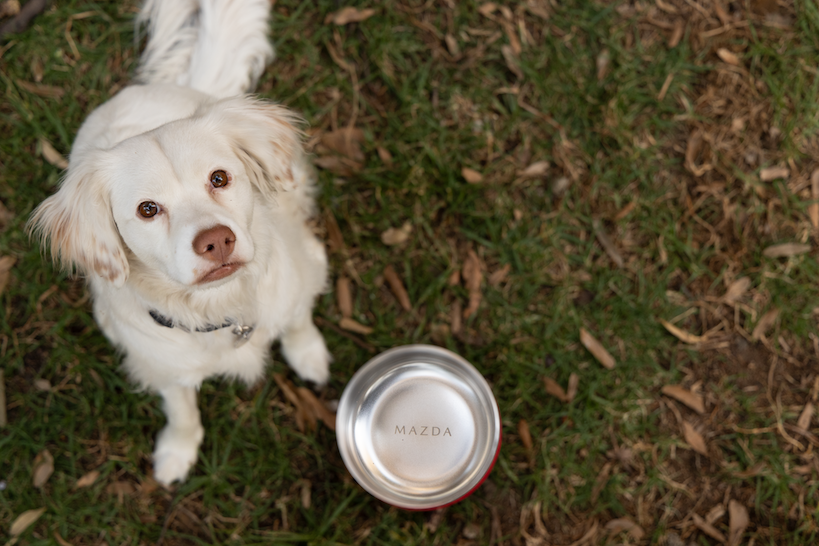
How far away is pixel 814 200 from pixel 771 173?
30cm

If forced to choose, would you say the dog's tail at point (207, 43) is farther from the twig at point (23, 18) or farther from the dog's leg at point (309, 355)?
the dog's leg at point (309, 355)

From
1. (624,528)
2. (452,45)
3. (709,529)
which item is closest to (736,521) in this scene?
(709,529)

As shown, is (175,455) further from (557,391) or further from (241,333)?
(557,391)

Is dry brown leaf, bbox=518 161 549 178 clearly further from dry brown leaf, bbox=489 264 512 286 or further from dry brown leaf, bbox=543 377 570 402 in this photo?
dry brown leaf, bbox=543 377 570 402

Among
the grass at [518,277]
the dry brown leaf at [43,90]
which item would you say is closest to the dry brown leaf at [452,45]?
the grass at [518,277]

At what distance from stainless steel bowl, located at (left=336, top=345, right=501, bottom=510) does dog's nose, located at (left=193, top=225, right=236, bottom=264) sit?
119 cm

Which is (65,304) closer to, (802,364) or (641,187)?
(641,187)

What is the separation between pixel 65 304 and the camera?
3.03 m

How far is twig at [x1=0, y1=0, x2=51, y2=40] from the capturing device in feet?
10.5

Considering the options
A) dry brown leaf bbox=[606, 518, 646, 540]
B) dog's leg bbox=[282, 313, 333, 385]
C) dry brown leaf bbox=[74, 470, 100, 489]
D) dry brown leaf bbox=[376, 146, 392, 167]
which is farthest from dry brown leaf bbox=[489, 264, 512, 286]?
dry brown leaf bbox=[74, 470, 100, 489]

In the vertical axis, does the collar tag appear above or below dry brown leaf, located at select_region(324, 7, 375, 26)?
below

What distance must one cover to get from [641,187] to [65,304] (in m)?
3.23

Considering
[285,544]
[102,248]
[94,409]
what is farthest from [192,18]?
[285,544]

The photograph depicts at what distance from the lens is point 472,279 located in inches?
123
